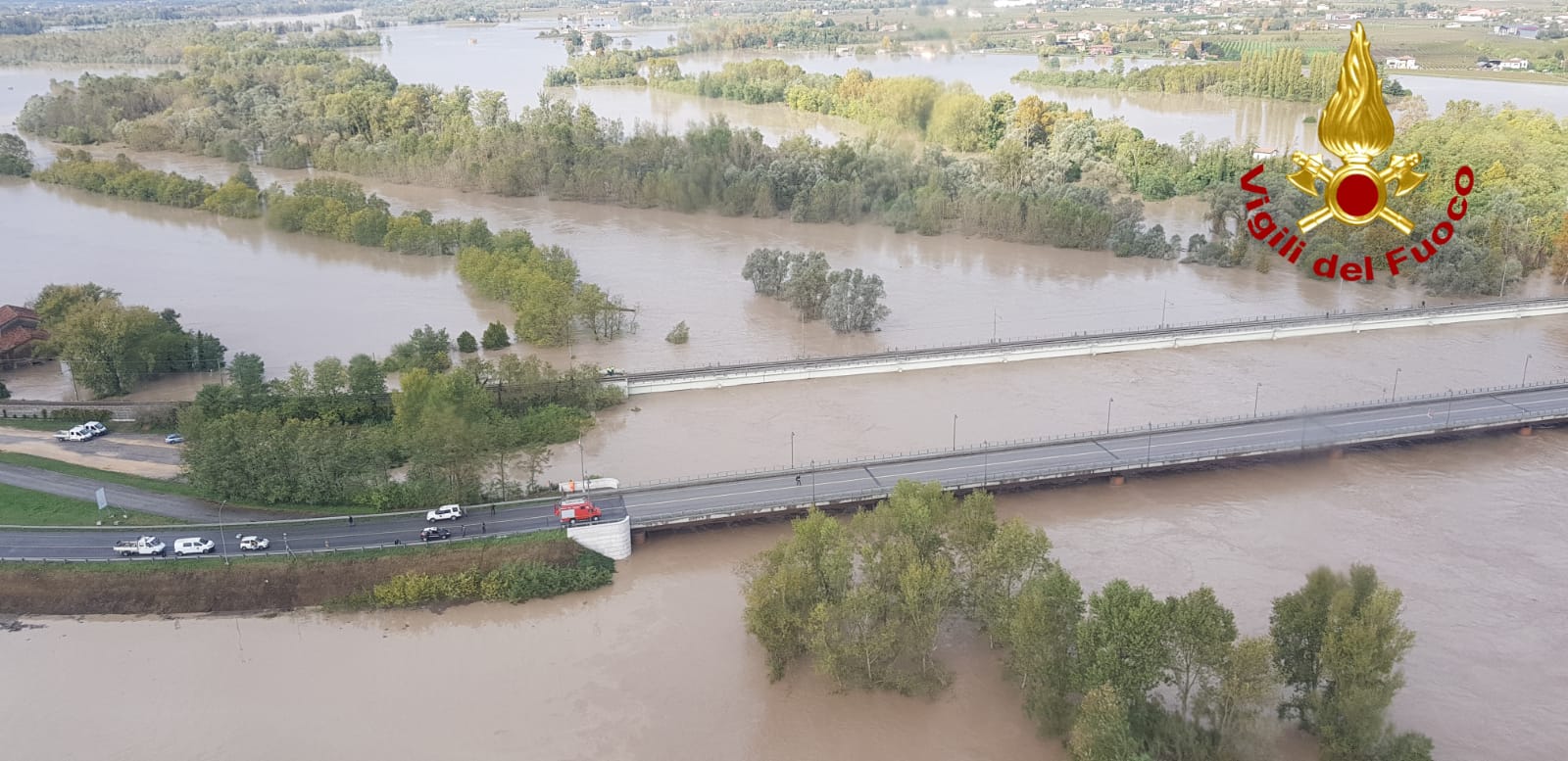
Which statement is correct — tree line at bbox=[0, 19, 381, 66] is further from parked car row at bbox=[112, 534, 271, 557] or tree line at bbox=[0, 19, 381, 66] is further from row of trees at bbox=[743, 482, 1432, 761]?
row of trees at bbox=[743, 482, 1432, 761]

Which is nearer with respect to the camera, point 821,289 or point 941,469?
point 941,469

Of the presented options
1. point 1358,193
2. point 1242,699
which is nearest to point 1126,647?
point 1242,699

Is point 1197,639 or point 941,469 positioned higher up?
point 1197,639

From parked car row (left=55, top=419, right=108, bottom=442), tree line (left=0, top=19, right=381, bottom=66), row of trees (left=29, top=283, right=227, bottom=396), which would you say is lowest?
parked car row (left=55, top=419, right=108, bottom=442)

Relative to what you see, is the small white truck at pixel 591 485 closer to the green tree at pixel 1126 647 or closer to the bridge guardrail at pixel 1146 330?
the bridge guardrail at pixel 1146 330

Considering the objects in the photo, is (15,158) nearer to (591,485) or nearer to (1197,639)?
(591,485)

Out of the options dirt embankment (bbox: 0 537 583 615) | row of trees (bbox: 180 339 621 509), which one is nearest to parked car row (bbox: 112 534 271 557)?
dirt embankment (bbox: 0 537 583 615)
